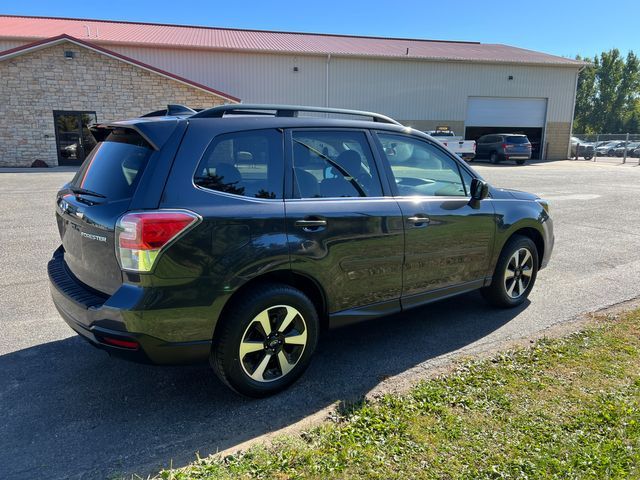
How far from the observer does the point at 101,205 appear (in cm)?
294

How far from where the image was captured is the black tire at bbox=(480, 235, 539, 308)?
15.3ft

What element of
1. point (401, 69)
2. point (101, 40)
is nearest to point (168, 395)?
point (101, 40)

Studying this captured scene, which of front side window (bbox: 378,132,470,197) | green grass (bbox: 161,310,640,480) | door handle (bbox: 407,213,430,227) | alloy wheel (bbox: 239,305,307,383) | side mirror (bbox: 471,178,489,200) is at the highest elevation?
front side window (bbox: 378,132,470,197)

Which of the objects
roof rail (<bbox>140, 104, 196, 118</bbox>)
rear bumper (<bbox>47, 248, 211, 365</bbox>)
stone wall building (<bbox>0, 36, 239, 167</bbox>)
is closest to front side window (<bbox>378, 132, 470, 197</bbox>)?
roof rail (<bbox>140, 104, 196, 118</bbox>)

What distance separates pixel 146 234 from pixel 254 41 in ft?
101

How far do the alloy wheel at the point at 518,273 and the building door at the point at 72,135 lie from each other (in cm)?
2211

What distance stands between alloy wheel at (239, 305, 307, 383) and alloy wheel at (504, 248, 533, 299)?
2441 millimetres

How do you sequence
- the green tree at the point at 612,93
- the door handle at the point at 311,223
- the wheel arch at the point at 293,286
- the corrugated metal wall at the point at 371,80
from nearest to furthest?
the wheel arch at the point at 293,286, the door handle at the point at 311,223, the corrugated metal wall at the point at 371,80, the green tree at the point at 612,93

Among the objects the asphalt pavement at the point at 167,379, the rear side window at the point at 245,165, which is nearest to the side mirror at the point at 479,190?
the asphalt pavement at the point at 167,379

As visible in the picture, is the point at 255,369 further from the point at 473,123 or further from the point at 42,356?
the point at 473,123

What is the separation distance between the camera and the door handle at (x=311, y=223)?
125 inches

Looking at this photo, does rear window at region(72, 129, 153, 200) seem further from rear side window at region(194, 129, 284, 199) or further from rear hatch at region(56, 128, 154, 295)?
rear side window at region(194, 129, 284, 199)

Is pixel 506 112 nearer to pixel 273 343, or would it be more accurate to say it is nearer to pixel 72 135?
pixel 72 135

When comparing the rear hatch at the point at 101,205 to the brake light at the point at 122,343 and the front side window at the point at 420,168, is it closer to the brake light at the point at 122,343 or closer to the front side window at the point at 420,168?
the brake light at the point at 122,343
